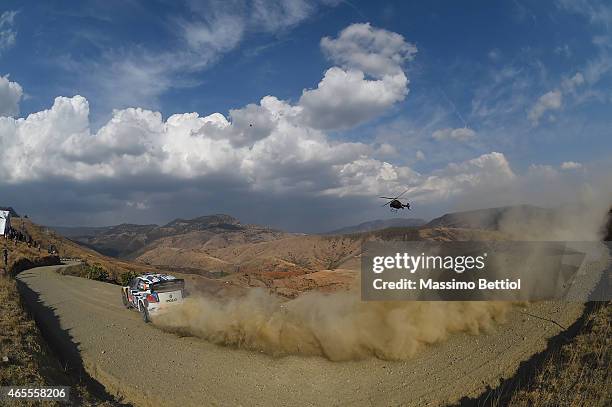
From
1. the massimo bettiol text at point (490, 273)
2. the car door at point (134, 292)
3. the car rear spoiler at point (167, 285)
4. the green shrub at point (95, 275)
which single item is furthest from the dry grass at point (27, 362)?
the green shrub at point (95, 275)

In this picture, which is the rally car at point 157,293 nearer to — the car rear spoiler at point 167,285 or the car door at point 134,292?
the car rear spoiler at point 167,285

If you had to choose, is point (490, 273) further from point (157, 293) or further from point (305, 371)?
point (157, 293)

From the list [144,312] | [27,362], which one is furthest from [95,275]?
[27,362]

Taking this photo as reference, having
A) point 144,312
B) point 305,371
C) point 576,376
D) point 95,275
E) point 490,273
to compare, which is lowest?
point 305,371

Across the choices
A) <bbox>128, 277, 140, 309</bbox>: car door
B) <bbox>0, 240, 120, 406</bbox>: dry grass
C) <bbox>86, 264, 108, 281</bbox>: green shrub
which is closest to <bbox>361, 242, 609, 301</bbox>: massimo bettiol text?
<bbox>0, 240, 120, 406</bbox>: dry grass

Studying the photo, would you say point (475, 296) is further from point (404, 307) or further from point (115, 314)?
point (115, 314)

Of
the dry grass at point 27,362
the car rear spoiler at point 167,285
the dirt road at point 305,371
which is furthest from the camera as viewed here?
the car rear spoiler at point 167,285
